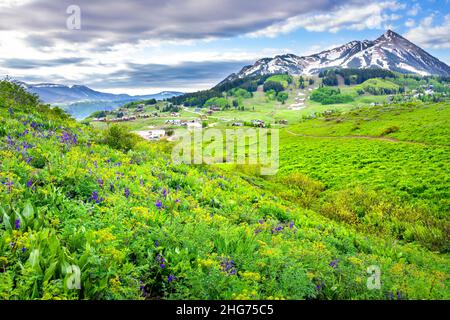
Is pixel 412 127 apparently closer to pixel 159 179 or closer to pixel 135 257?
pixel 159 179

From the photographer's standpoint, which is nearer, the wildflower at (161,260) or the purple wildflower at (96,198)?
the wildflower at (161,260)

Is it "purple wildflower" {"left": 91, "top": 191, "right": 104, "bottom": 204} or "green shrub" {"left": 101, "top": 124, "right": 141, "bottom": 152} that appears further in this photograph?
"green shrub" {"left": 101, "top": 124, "right": 141, "bottom": 152}

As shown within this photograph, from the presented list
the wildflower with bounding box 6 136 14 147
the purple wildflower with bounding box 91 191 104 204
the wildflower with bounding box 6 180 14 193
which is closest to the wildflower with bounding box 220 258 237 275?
the purple wildflower with bounding box 91 191 104 204

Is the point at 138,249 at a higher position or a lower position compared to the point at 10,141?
lower

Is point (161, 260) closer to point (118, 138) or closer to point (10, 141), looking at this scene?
point (10, 141)

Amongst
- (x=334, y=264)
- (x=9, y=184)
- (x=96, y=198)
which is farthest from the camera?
(x=96, y=198)

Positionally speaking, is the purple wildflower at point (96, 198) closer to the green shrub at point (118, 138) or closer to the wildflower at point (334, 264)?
the wildflower at point (334, 264)

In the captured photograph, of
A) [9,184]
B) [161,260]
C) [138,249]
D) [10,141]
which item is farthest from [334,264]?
[10,141]

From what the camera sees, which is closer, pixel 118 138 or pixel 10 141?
pixel 10 141

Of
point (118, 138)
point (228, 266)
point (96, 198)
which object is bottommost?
point (228, 266)

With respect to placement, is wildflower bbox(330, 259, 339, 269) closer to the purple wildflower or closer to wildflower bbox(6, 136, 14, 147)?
the purple wildflower

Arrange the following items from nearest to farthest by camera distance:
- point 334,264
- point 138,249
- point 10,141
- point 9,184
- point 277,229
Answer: point 138,249 < point 9,184 < point 334,264 < point 277,229 < point 10,141

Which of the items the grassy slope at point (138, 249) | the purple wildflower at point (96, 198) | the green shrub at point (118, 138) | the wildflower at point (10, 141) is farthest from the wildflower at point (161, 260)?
the green shrub at point (118, 138)
